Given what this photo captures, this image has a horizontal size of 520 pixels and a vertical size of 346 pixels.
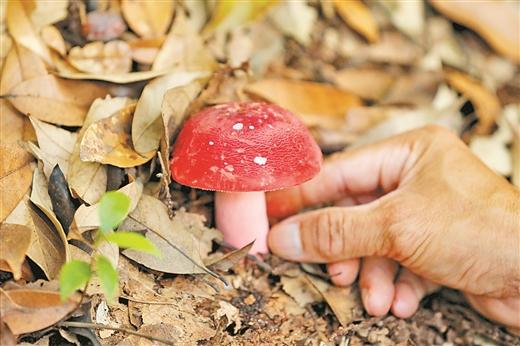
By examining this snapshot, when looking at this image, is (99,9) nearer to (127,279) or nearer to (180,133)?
(180,133)

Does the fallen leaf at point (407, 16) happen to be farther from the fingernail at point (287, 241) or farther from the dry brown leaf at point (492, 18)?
the fingernail at point (287, 241)

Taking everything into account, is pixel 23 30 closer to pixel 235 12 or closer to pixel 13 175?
pixel 13 175

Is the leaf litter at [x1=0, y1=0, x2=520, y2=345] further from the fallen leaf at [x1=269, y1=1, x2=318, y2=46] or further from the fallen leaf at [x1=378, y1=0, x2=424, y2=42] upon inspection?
the fallen leaf at [x1=378, y1=0, x2=424, y2=42]

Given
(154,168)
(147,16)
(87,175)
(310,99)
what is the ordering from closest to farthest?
(87,175) < (154,168) < (147,16) < (310,99)

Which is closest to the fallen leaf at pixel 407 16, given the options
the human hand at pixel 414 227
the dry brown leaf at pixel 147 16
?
the human hand at pixel 414 227

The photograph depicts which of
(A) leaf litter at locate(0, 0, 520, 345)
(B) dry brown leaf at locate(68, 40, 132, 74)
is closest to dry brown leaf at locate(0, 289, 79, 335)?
(A) leaf litter at locate(0, 0, 520, 345)

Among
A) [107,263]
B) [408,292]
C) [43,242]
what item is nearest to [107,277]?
[107,263]
